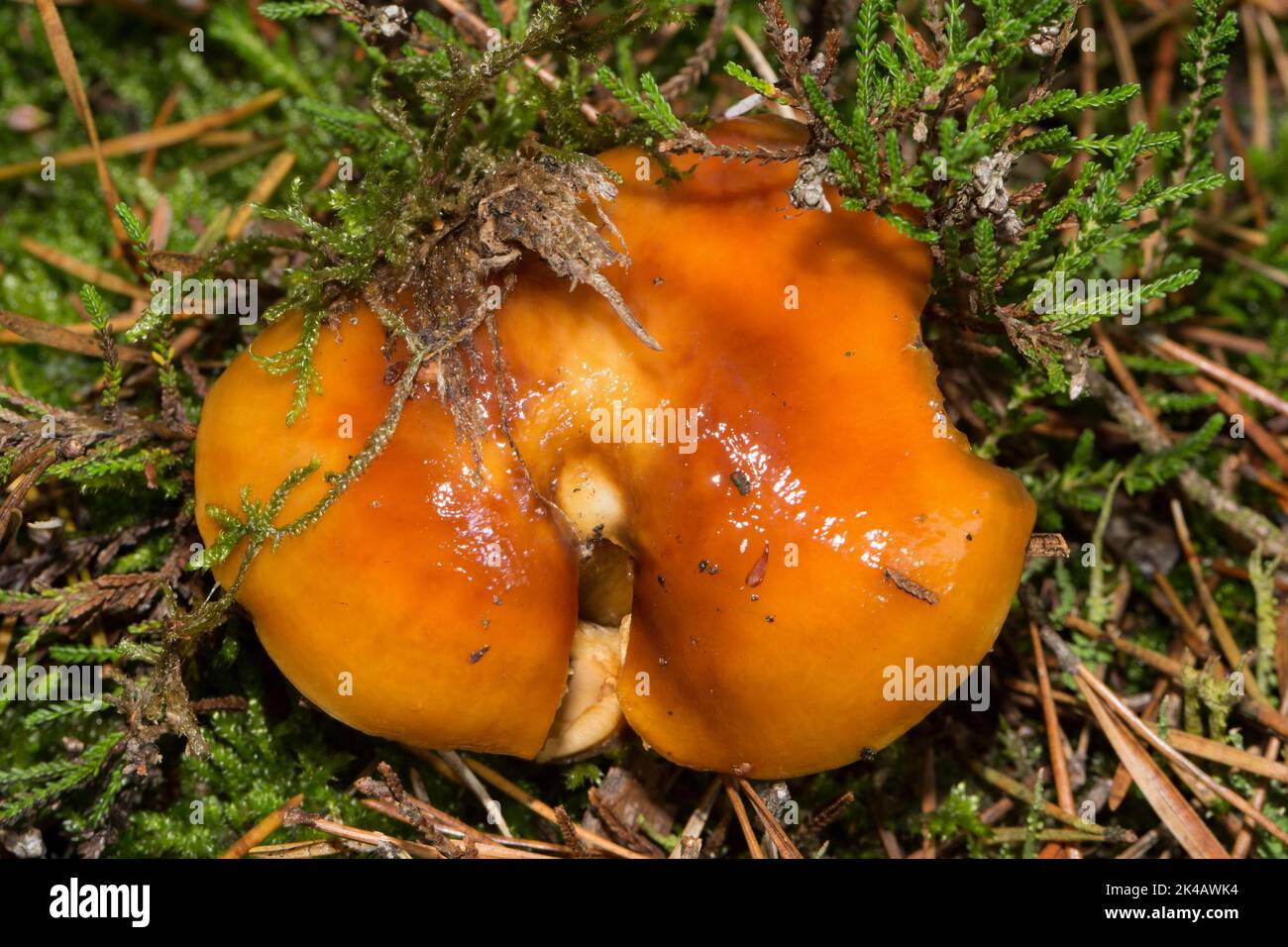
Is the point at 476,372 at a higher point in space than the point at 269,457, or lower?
higher

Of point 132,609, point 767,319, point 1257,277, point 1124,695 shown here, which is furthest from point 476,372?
point 1257,277

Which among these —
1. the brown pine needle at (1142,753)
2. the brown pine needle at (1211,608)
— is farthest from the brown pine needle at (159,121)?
Result: the brown pine needle at (1211,608)

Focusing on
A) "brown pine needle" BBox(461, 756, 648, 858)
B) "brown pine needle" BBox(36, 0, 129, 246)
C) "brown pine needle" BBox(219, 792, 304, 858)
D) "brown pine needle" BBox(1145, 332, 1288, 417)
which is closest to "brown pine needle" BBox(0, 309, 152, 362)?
"brown pine needle" BBox(36, 0, 129, 246)

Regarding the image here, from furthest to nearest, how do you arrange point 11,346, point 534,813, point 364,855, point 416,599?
point 11,346 → point 534,813 → point 364,855 → point 416,599

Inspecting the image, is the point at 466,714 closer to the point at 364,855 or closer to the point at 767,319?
the point at 364,855

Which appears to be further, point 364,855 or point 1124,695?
point 1124,695

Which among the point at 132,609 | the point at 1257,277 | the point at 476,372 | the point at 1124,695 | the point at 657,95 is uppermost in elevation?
the point at 657,95

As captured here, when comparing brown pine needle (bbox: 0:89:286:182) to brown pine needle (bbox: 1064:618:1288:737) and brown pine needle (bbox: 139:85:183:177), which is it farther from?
brown pine needle (bbox: 1064:618:1288:737)

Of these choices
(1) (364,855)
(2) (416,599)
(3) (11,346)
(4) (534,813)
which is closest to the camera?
(2) (416,599)
